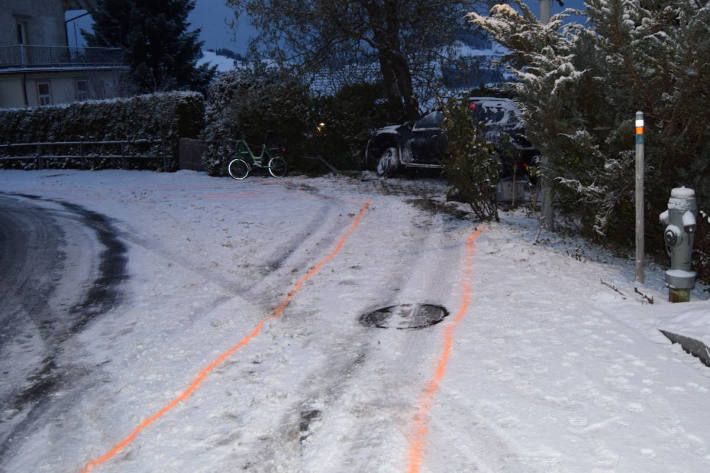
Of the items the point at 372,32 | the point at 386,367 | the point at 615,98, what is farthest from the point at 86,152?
the point at 386,367

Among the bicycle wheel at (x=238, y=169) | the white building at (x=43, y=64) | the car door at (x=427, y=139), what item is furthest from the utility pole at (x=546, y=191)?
the white building at (x=43, y=64)

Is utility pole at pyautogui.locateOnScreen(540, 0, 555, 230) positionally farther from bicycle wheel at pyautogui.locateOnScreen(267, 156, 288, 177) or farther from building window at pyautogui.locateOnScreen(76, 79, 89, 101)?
building window at pyautogui.locateOnScreen(76, 79, 89, 101)

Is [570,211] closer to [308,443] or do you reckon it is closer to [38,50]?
[308,443]

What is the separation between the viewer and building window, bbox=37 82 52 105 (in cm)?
3512

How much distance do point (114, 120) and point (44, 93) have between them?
1791cm

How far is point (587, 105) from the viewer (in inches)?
313

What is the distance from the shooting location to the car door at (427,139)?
1385 centimetres

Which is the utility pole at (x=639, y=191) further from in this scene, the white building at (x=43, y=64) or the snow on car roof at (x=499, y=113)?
the white building at (x=43, y=64)

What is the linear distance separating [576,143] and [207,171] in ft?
39.2

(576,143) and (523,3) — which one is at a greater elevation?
(523,3)

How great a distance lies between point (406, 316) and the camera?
Answer: 5859mm

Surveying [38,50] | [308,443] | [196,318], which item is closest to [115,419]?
[308,443]

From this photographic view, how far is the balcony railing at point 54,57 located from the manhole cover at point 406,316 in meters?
31.4

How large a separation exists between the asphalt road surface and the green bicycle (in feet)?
15.0
